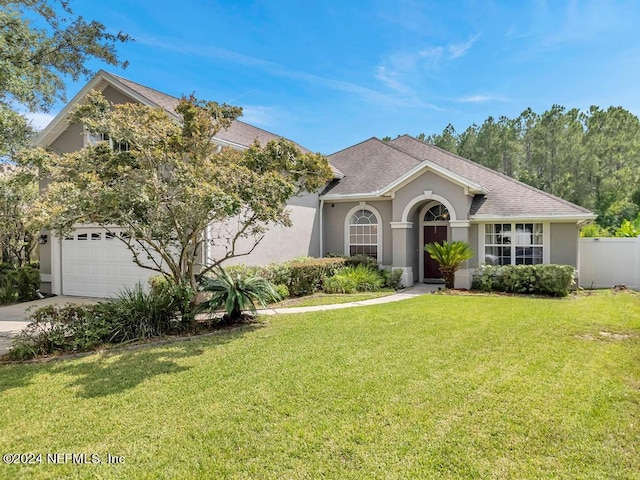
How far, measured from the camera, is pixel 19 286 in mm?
15133

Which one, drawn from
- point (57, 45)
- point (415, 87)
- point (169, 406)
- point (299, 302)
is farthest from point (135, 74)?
point (169, 406)

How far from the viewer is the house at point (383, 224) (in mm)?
14766

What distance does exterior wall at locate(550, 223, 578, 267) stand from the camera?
14.7 metres

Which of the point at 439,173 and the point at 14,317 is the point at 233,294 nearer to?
the point at 14,317

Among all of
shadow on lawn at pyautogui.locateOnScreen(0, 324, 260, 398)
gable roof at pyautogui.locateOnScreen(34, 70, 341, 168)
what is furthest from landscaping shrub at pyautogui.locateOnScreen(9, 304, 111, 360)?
gable roof at pyautogui.locateOnScreen(34, 70, 341, 168)

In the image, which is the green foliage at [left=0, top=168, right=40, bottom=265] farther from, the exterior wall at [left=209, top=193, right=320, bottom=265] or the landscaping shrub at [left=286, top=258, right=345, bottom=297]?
the landscaping shrub at [left=286, top=258, right=345, bottom=297]

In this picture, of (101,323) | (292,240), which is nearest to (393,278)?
(292,240)

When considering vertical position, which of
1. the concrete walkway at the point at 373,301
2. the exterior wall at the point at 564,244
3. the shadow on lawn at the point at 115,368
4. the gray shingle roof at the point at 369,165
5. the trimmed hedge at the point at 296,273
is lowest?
the shadow on lawn at the point at 115,368

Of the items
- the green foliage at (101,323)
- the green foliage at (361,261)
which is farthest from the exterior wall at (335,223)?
the green foliage at (101,323)

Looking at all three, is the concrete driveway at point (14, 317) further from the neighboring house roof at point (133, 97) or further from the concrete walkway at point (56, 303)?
the neighboring house roof at point (133, 97)

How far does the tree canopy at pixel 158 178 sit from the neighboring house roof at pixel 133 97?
3.85m

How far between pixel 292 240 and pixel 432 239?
6870mm

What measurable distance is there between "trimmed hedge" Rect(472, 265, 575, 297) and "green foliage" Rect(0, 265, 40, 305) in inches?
725

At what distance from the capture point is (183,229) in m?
9.24
